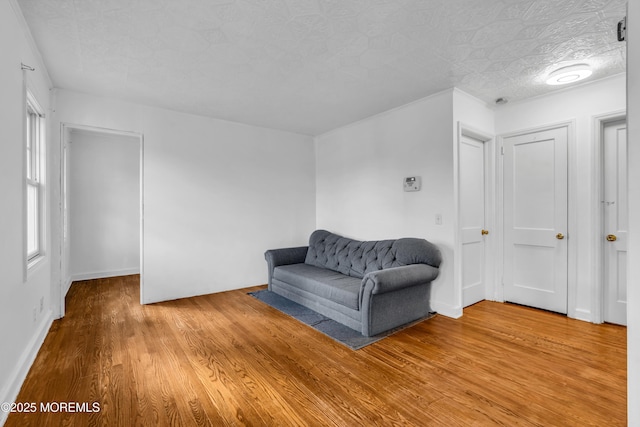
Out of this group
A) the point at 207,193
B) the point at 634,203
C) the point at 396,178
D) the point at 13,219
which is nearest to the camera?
the point at 634,203

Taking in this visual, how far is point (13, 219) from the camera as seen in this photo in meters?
2.13

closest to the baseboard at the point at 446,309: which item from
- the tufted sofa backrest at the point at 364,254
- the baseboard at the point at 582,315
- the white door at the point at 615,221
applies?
the tufted sofa backrest at the point at 364,254

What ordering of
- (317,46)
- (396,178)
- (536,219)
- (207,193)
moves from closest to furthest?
(317,46)
(536,219)
(396,178)
(207,193)

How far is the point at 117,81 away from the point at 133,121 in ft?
2.42

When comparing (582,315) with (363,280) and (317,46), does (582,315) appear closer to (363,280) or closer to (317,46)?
(363,280)

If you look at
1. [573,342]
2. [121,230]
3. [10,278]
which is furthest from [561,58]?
[121,230]

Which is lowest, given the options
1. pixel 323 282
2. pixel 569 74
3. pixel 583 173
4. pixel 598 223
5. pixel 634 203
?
pixel 323 282

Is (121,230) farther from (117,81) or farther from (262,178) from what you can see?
(117,81)

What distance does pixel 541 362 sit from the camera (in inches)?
96.6

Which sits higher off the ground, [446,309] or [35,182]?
Result: [35,182]

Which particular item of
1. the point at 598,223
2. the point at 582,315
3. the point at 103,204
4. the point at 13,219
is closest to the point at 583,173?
the point at 598,223

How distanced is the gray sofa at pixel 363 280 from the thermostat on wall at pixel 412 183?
Result: 0.66 meters

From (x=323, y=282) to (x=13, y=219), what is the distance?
2.70m

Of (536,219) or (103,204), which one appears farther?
(103,204)
